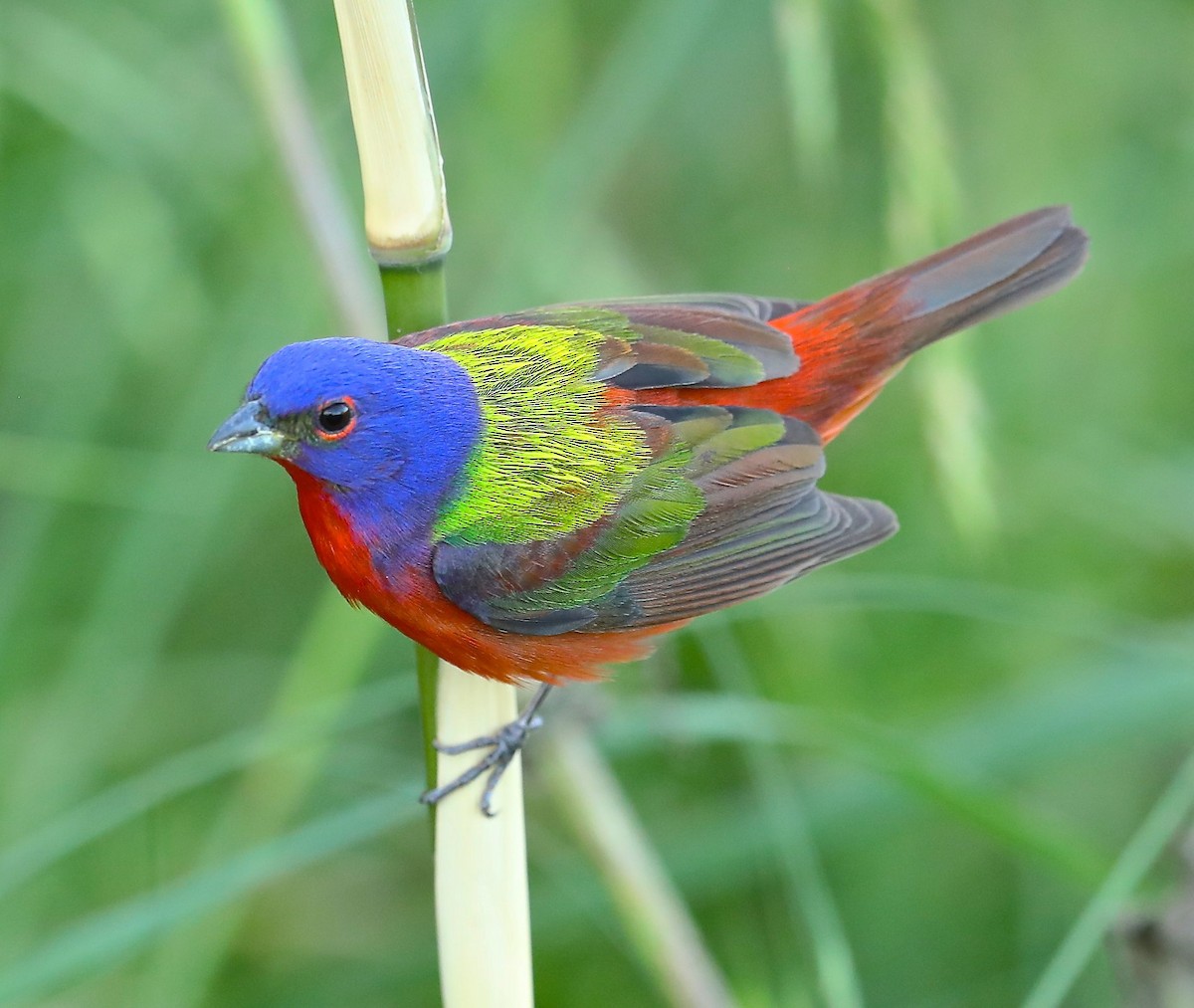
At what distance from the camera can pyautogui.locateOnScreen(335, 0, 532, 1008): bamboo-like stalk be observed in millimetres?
2133

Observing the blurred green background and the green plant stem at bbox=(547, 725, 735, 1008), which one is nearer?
the green plant stem at bbox=(547, 725, 735, 1008)

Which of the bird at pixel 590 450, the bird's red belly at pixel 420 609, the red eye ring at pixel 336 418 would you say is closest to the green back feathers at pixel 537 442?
the bird at pixel 590 450

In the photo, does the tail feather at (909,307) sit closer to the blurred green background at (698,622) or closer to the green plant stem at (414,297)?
the blurred green background at (698,622)

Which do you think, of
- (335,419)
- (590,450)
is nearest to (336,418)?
(335,419)

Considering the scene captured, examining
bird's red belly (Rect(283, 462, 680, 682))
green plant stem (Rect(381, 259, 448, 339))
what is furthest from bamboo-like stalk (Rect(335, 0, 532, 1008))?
bird's red belly (Rect(283, 462, 680, 682))

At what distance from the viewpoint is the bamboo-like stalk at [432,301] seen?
7.00ft

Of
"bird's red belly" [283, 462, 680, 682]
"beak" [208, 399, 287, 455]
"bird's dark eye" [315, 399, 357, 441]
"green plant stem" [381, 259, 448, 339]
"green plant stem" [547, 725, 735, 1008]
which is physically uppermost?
"green plant stem" [381, 259, 448, 339]

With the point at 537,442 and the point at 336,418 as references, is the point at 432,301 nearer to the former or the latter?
the point at 336,418

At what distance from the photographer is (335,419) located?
2.45 m

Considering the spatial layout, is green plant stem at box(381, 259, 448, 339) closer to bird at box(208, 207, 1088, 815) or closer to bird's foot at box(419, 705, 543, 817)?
bird at box(208, 207, 1088, 815)

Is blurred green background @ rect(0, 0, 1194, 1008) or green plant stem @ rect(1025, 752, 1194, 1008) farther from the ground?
blurred green background @ rect(0, 0, 1194, 1008)

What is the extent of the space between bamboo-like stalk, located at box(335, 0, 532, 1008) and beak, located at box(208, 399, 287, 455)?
0.28 meters

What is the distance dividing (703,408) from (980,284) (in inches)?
28.4

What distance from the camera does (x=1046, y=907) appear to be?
3949 mm
